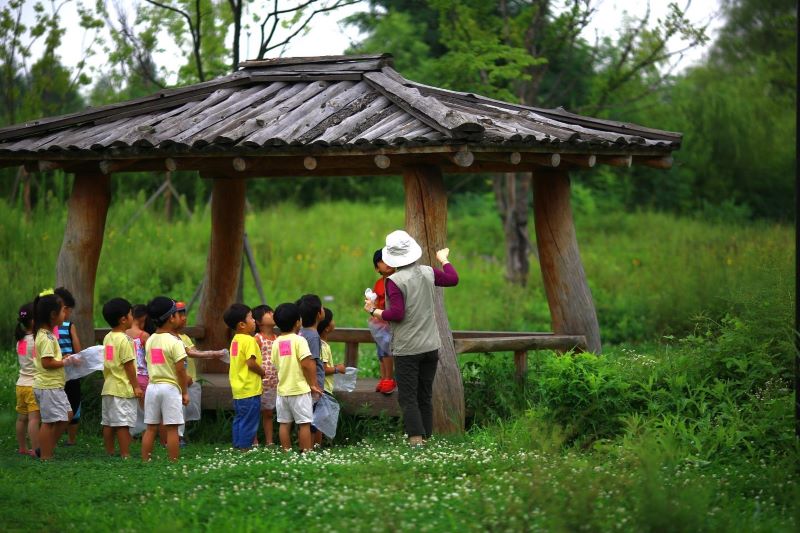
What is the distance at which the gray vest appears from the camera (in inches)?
353

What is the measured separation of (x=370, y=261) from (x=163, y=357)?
482 inches

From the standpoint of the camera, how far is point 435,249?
9.61 meters

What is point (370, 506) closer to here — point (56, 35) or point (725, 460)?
point (725, 460)

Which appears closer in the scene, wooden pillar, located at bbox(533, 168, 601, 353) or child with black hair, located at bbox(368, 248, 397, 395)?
child with black hair, located at bbox(368, 248, 397, 395)

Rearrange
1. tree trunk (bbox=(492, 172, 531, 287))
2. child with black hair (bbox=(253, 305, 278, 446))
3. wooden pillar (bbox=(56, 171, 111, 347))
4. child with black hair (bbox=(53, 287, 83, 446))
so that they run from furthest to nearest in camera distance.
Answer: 1. tree trunk (bbox=(492, 172, 531, 287))
2. wooden pillar (bbox=(56, 171, 111, 347))
3. child with black hair (bbox=(53, 287, 83, 446))
4. child with black hair (bbox=(253, 305, 278, 446))

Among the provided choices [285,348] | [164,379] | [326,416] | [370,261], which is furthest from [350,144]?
[370,261]

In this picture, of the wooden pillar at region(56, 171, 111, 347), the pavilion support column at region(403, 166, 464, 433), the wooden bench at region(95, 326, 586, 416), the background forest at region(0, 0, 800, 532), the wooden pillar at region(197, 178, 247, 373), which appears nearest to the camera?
the background forest at region(0, 0, 800, 532)

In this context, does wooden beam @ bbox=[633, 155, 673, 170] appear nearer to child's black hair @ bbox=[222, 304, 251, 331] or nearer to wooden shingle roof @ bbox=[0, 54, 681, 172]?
wooden shingle roof @ bbox=[0, 54, 681, 172]

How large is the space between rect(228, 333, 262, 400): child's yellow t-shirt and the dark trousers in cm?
115

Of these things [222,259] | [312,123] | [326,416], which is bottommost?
[326,416]

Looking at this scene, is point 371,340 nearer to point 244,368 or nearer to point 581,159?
point 244,368

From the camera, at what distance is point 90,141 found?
395 inches

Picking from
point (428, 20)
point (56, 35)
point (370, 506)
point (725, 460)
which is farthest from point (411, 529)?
point (428, 20)

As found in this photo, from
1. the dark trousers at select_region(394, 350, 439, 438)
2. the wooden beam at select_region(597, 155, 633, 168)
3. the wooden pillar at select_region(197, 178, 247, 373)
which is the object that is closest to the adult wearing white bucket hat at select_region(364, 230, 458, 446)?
the dark trousers at select_region(394, 350, 439, 438)
